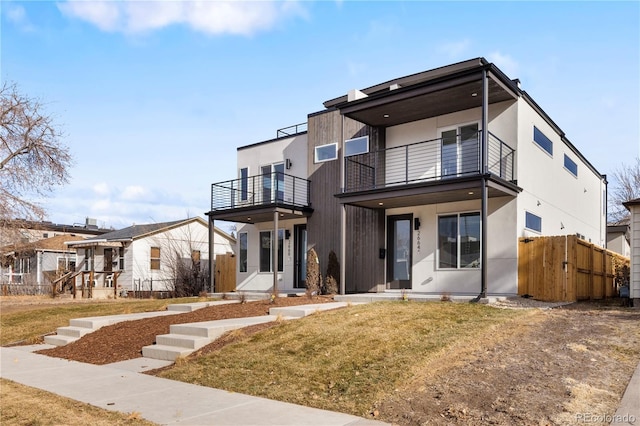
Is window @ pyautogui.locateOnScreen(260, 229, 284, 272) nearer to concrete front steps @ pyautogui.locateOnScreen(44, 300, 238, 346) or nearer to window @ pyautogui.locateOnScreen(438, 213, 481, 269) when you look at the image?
window @ pyautogui.locateOnScreen(438, 213, 481, 269)

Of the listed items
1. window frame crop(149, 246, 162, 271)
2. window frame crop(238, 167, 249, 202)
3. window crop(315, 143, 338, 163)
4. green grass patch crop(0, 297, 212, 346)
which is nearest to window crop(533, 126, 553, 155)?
window crop(315, 143, 338, 163)

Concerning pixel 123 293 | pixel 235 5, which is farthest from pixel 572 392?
pixel 123 293

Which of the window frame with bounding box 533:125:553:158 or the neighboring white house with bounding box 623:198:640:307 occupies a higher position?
the window frame with bounding box 533:125:553:158

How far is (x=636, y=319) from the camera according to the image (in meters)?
10.1

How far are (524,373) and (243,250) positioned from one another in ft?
55.8

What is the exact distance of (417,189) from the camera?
47.5 feet

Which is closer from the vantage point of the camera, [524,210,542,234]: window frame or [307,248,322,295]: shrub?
[524,210,542,234]: window frame

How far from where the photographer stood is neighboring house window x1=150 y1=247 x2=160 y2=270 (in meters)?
30.8

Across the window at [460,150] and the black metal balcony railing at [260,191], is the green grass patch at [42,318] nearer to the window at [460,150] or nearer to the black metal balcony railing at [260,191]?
the black metal balcony railing at [260,191]

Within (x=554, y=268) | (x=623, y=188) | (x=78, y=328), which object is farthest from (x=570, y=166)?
(x=623, y=188)

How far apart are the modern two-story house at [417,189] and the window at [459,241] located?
0.10 feet

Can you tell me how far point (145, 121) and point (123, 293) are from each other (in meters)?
15.3

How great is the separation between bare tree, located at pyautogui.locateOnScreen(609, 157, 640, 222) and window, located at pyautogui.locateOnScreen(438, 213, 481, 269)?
24.7 m

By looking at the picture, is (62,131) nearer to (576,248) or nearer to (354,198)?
(354,198)
